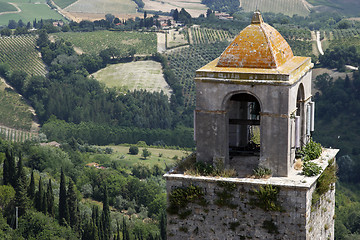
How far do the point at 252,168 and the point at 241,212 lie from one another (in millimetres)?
1997

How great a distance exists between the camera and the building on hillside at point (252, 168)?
2623 cm

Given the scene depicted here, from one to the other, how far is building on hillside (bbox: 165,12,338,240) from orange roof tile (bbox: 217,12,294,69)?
→ 0.03m

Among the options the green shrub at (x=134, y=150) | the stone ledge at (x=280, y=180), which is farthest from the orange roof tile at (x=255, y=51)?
the green shrub at (x=134, y=150)

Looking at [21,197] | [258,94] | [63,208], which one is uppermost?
[258,94]

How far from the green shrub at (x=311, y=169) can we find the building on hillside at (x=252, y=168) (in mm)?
54

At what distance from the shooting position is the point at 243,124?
29062 mm

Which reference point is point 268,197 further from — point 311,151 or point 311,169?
point 311,151

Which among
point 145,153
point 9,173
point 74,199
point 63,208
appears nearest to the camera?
point 63,208

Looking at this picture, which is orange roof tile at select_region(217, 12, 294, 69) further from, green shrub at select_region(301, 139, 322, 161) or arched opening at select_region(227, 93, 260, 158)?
green shrub at select_region(301, 139, 322, 161)

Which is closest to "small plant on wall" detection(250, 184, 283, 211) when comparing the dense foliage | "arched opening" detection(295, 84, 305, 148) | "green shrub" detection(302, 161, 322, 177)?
"green shrub" detection(302, 161, 322, 177)

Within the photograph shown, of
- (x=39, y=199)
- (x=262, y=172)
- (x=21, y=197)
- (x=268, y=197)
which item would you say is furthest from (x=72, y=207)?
(x=268, y=197)

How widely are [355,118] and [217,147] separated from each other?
14974cm

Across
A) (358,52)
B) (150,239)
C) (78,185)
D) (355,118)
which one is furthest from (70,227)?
(358,52)

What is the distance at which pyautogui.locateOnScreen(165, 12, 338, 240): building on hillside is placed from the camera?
2623 cm
